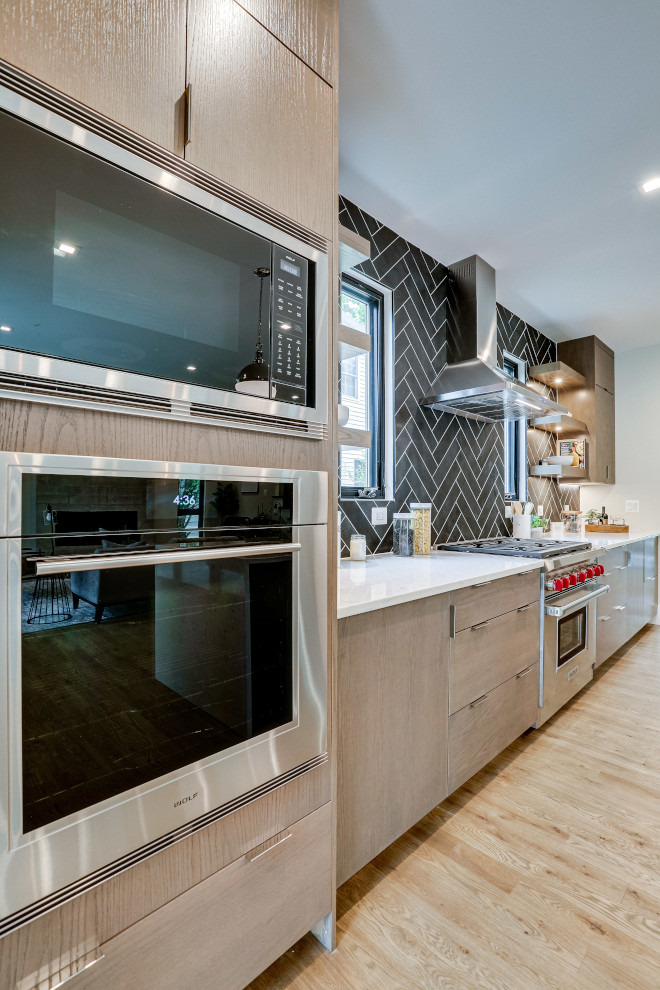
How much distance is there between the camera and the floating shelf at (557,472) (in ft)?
12.5

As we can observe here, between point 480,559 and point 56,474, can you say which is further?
point 480,559

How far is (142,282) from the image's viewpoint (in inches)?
34.1

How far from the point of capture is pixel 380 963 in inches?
46.8

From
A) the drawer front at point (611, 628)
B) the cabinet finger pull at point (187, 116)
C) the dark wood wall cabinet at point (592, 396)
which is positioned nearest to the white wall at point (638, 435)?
the dark wood wall cabinet at point (592, 396)

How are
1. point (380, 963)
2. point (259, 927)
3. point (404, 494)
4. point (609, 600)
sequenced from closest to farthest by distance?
point (259, 927) < point (380, 963) < point (404, 494) < point (609, 600)

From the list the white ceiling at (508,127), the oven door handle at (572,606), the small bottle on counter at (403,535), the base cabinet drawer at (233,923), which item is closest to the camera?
the base cabinet drawer at (233,923)

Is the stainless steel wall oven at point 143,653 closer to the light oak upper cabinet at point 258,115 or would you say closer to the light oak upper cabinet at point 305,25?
the light oak upper cabinet at point 258,115

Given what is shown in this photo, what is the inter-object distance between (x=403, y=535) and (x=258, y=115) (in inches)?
69.8

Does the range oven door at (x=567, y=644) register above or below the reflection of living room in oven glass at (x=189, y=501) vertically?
below

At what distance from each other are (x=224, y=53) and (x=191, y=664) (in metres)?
1.23

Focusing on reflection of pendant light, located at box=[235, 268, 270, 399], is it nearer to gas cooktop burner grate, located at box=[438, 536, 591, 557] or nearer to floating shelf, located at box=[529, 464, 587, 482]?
gas cooktop burner grate, located at box=[438, 536, 591, 557]

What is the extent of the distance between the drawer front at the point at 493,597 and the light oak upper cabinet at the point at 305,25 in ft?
5.10

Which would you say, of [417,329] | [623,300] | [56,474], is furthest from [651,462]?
[56,474]

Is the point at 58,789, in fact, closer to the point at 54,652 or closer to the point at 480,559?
the point at 54,652
